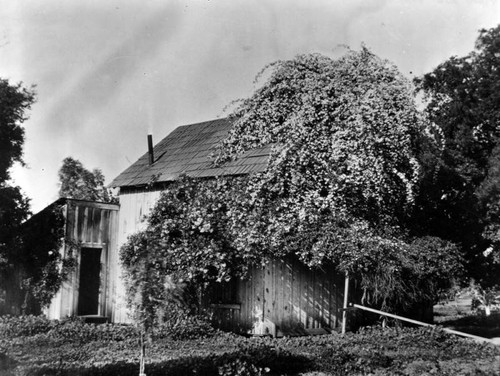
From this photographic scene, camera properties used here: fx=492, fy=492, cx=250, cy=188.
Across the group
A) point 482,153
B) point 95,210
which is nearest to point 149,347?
point 95,210

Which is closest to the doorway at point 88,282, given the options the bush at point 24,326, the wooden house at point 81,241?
the wooden house at point 81,241

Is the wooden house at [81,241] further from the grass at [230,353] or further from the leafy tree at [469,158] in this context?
the leafy tree at [469,158]

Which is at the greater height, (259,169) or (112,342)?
(259,169)

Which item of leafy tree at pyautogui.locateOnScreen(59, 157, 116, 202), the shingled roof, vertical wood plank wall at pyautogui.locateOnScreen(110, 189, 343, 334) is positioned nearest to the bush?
vertical wood plank wall at pyautogui.locateOnScreen(110, 189, 343, 334)

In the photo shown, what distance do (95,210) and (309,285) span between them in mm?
7712

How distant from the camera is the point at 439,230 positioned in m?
18.7

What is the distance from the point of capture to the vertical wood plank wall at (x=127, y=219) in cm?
1655

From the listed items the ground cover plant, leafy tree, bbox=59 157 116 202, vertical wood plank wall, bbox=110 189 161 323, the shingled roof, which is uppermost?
leafy tree, bbox=59 157 116 202

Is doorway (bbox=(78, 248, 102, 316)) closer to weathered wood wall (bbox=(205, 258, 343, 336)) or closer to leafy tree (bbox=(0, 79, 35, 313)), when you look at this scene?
leafy tree (bbox=(0, 79, 35, 313))

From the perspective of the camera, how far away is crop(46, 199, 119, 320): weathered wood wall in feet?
51.2

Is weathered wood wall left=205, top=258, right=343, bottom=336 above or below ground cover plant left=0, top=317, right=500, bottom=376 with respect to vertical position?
above

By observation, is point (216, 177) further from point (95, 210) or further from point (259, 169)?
point (95, 210)

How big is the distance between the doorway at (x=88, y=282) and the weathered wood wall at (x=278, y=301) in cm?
602

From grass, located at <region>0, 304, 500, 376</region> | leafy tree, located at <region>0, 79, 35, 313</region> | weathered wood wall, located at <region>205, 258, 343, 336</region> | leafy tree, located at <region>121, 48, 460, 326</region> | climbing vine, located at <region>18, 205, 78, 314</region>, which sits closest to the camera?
grass, located at <region>0, 304, 500, 376</region>
